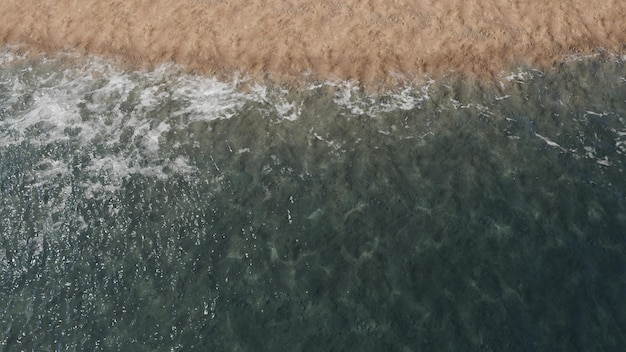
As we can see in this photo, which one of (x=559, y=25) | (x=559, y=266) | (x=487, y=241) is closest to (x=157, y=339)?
(x=487, y=241)

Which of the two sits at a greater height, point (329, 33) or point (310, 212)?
point (329, 33)

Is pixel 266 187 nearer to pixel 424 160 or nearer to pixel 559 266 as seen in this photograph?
pixel 424 160

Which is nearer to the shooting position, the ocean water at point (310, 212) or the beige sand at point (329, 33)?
the ocean water at point (310, 212)

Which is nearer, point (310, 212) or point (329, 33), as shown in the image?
point (310, 212)

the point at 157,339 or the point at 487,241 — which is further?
the point at 487,241

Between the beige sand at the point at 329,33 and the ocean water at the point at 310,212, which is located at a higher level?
the beige sand at the point at 329,33
